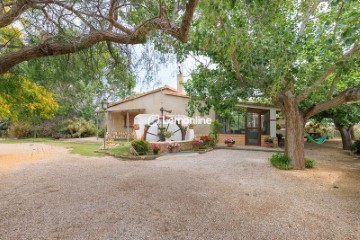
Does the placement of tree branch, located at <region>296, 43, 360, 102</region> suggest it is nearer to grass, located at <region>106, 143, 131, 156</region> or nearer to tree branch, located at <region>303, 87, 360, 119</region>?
tree branch, located at <region>303, 87, 360, 119</region>

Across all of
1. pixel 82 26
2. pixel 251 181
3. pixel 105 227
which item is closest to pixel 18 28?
pixel 82 26

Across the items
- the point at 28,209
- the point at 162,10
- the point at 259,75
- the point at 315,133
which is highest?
the point at 162,10

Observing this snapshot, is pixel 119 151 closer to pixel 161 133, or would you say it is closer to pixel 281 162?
pixel 161 133

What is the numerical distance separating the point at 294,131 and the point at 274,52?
3.48 metres

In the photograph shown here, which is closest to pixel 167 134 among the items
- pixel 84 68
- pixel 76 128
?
pixel 84 68

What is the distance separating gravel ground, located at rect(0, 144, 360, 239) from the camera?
306 centimetres

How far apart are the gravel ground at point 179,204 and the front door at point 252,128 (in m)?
6.89

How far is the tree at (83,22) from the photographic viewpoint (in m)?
3.35

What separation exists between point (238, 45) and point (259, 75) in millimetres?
2179

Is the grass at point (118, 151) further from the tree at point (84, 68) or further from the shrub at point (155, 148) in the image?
the tree at point (84, 68)

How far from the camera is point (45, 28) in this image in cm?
444

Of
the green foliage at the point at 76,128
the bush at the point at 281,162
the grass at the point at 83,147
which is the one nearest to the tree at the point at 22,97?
the grass at the point at 83,147

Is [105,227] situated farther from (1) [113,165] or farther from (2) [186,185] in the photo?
(1) [113,165]

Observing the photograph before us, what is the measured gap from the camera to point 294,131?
7035 mm
